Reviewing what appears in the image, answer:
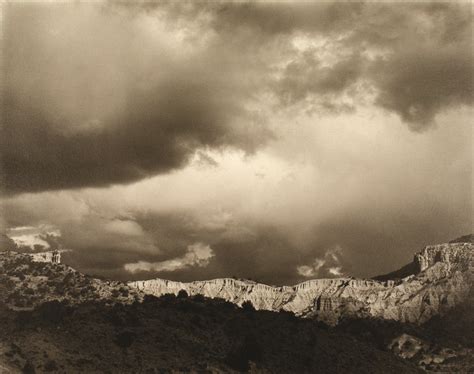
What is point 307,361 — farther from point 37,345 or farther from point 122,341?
point 37,345

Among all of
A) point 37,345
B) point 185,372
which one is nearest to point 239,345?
point 185,372

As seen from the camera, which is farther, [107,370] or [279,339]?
[279,339]

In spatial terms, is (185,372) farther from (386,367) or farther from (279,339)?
(386,367)

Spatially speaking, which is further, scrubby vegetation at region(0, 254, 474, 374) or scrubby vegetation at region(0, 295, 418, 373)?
scrubby vegetation at region(0, 295, 418, 373)

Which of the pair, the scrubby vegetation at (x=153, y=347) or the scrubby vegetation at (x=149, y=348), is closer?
the scrubby vegetation at (x=149, y=348)

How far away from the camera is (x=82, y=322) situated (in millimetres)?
166125

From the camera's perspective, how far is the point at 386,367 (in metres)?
194

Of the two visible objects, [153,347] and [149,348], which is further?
[153,347]

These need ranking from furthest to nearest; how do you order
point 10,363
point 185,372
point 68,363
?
point 185,372 < point 68,363 < point 10,363

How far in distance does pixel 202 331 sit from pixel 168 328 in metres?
15.6

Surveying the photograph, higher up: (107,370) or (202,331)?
(202,331)

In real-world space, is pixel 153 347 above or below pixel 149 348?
above

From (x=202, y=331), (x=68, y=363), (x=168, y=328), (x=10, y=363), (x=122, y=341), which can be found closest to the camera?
(x=10, y=363)

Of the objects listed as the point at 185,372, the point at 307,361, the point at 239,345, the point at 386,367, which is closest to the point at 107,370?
the point at 185,372
